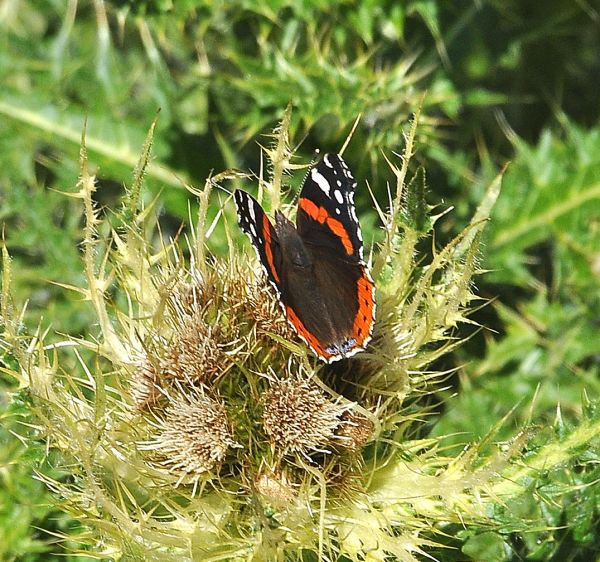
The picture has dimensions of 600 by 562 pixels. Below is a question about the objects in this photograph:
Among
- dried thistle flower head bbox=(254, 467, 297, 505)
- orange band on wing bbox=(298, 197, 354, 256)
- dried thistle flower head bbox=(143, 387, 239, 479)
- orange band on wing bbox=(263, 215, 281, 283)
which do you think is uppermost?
orange band on wing bbox=(263, 215, 281, 283)

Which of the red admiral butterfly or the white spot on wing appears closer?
the red admiral butterfly

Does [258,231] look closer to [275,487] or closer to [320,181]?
[320,181]

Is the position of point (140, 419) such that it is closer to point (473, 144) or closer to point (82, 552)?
point (82, 552)

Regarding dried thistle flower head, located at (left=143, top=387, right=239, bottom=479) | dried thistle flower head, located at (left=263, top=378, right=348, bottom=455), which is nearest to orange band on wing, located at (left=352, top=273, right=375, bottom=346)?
dried thistle flower head, located at (left=263, top=378, right=348, bottom=455)

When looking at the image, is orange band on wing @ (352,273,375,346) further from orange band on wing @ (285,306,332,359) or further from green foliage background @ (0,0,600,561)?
green foliage background @ (0,0,600,561)

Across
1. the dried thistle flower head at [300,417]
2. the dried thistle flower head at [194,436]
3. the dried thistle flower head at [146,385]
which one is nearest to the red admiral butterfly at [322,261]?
the dried thistle flower head at [300,417]

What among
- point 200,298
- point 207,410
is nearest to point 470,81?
point 200,298

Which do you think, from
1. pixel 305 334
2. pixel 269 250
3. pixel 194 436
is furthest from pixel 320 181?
pixel 194 436
